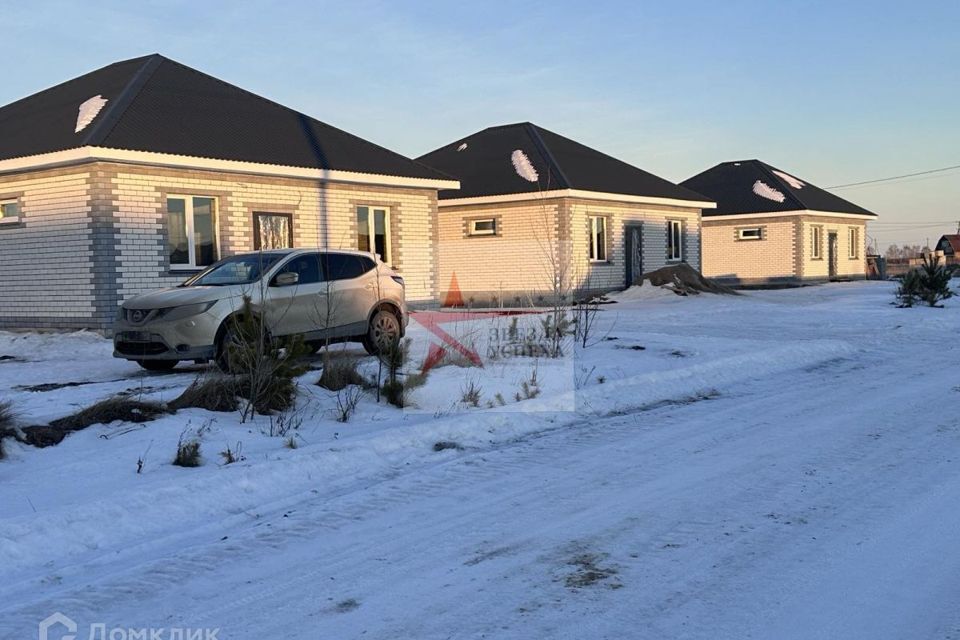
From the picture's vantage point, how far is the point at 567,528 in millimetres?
5297

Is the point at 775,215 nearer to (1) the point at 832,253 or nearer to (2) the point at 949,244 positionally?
(1) the point at 832,253

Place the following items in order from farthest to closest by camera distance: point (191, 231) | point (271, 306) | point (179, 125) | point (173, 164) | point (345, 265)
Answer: point (179, 125) → point (191, 231) → point (173, 164) → point (345, 265) → point (271, 306)

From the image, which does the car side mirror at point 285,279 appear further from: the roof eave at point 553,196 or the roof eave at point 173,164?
the roof eave at point 553,196

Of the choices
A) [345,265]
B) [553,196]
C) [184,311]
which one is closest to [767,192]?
[553,196]

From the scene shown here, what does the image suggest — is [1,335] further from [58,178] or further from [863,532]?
[863,532]

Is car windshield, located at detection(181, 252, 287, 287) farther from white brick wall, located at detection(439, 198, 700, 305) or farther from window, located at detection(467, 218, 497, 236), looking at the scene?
window, located at detection(467, 218, 497, 236)

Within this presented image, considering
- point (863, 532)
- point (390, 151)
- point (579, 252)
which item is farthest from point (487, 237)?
point (863, 532)

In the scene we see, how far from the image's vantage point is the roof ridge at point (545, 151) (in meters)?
27.3

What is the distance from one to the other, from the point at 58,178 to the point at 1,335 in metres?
3.38

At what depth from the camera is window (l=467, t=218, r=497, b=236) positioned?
1153 inches

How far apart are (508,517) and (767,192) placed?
38875 mm

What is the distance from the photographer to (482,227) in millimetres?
29562

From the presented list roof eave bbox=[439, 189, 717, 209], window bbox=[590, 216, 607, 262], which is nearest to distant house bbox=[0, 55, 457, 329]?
roof eave bbox=[439, 189, 717, 209]

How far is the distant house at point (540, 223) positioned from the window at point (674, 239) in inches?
10.4
